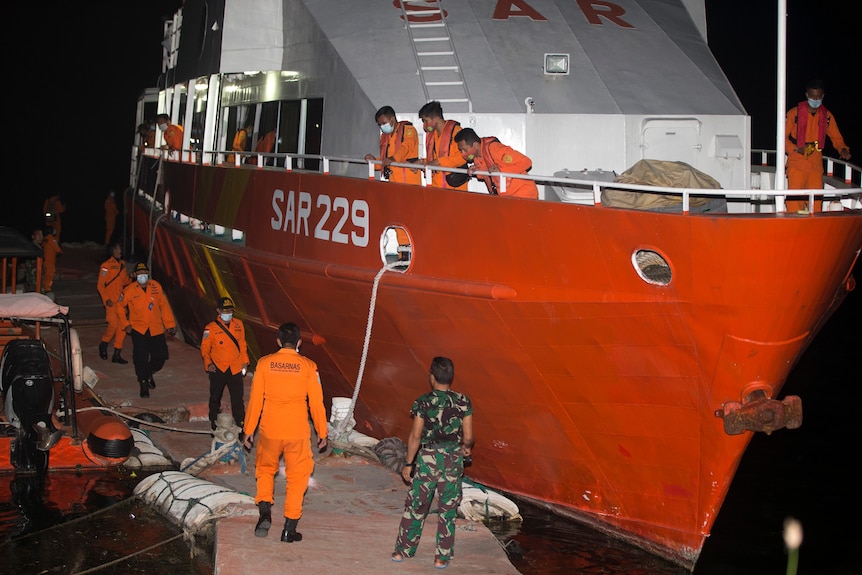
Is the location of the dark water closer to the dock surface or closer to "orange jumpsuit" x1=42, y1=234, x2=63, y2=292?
the dock surface

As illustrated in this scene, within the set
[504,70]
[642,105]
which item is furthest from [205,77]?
[642,105]

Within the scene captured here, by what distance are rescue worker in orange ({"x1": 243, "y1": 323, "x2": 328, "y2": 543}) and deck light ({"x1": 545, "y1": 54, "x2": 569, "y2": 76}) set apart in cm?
421

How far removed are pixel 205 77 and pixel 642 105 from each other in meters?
7.20

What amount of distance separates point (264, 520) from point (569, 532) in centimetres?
256

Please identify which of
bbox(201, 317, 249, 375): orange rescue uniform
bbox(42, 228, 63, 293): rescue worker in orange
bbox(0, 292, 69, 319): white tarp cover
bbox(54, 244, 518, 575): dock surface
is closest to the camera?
bbox(54, 244, 518, 575): dock surface

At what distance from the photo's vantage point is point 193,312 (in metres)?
13.7

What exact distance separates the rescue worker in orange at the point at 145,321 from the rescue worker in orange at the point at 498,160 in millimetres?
4620

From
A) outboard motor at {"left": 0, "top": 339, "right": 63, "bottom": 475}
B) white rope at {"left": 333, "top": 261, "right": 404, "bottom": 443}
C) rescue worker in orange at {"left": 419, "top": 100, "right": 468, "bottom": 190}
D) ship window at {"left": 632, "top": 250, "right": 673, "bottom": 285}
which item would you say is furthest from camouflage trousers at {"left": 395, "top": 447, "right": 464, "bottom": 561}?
outboard motor at {"left": 0, "top": 339, "right": 63, "bottom": 475}

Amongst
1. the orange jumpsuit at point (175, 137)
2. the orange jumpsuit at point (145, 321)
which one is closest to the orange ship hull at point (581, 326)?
the orange jumpsuit at point (145, 321)

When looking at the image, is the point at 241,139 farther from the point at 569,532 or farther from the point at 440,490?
the point at 440,490

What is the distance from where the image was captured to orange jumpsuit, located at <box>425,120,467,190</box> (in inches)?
335

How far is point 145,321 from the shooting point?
36.2ft

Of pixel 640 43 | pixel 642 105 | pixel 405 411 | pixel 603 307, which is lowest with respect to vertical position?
pixel 405 411

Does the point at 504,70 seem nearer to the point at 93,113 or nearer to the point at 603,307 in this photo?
the point at 603,307
